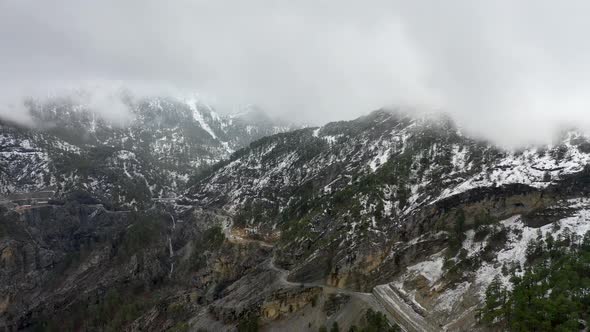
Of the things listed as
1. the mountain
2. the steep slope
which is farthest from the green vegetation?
the steep slope

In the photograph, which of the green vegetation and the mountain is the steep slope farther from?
the green vegetation

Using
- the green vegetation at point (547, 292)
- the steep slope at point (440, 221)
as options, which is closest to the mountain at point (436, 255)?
the green vegetation at point (547, 292)

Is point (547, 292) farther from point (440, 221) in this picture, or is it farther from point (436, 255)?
point (440, 221)

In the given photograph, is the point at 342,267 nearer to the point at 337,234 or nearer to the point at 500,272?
the point at 337,234

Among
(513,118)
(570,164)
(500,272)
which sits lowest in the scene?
(500,272)

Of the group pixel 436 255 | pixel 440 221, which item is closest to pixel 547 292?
pixel 436 255

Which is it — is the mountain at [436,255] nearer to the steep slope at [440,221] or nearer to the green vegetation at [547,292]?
the green vegetation at [547,292]

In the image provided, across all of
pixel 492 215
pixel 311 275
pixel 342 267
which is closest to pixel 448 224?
pixel 492 215

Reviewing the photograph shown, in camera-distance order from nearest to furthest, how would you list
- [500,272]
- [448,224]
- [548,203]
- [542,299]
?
[542,299], [500,272], [548,203], [448,224]
